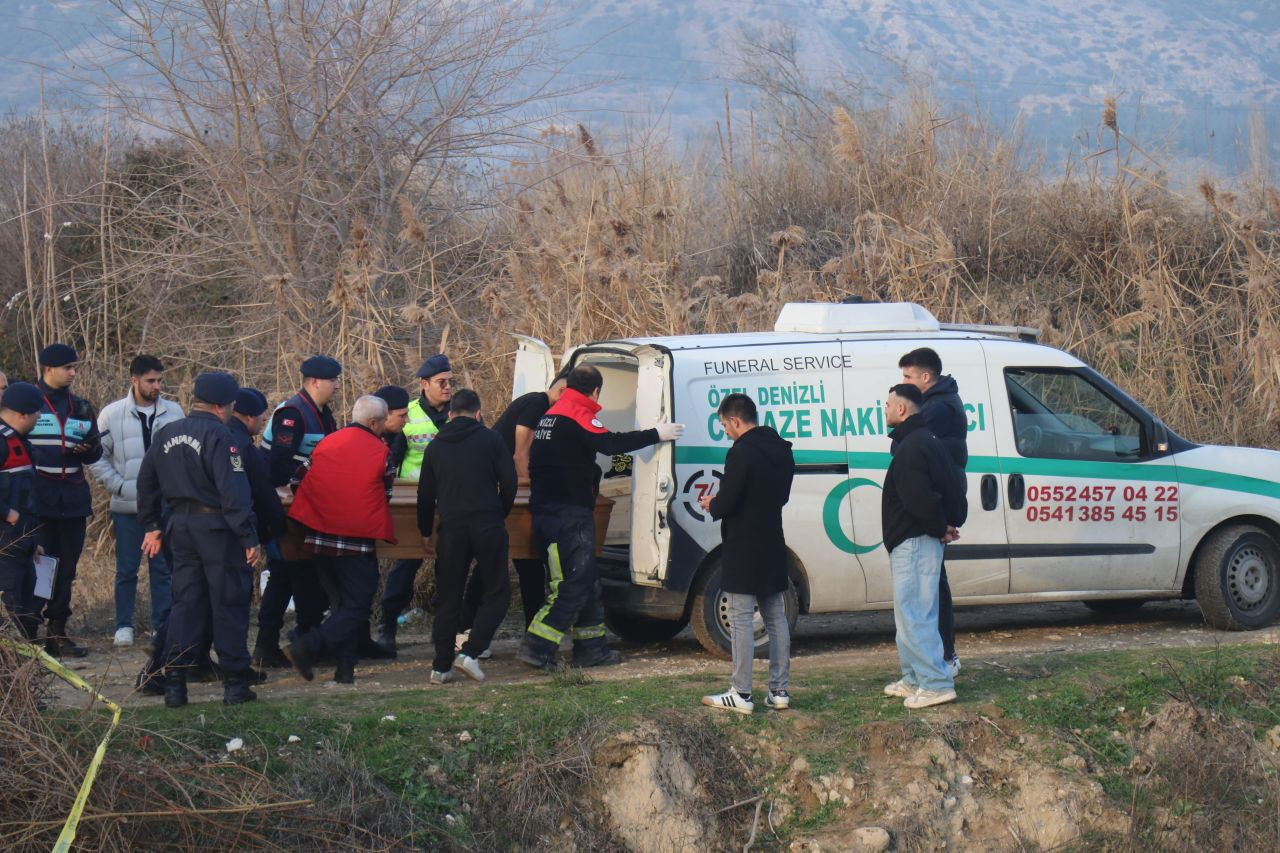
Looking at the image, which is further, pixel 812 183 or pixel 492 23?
pixel 812 183

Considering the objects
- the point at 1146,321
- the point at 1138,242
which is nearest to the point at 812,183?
the point at 1138,242

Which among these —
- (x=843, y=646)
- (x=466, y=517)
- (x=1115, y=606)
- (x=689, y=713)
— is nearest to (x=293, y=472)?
(x=466, y=517)

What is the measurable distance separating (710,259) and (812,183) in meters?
2.11

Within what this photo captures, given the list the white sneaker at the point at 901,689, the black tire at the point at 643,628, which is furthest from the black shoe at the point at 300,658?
the white sneaker at the point at 901,689

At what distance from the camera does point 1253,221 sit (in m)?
13.3

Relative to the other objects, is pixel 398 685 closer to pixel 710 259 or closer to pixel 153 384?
pixel 153 384

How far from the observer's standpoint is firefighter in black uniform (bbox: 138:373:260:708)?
6.68 metres

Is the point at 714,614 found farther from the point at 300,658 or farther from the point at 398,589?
the point at 300,658

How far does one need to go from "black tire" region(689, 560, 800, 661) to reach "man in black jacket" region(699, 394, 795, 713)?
140cm

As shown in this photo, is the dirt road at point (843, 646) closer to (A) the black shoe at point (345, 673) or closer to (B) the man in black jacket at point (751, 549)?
(A) the black shoe at point (345, 673)

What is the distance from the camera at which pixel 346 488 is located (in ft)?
24.8

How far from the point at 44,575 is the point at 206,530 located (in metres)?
1.76

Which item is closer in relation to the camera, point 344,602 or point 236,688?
point 236,688

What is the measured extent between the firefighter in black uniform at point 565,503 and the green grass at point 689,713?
44 cm
